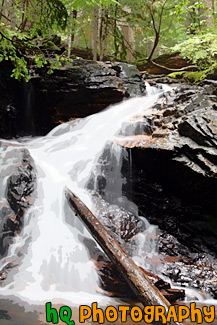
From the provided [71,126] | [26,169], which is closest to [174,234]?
[26,169]

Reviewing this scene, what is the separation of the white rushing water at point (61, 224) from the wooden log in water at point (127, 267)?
1.83ft

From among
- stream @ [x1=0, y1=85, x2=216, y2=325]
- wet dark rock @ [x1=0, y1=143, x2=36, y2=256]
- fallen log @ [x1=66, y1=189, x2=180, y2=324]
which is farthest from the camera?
wet dark rock @ [x1=0, y1=143, x2=36, y2=256]

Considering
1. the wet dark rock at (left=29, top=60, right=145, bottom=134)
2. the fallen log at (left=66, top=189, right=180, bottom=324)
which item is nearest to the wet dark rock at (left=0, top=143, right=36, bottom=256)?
the fallen log at (left=66, top=189, right=180, bottom=324)

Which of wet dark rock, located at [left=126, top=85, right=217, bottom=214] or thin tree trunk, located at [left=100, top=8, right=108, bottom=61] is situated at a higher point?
thin tree trunk, located at [left=100, top=8, right=108, bottom=61]

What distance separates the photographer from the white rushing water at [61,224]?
3352mm

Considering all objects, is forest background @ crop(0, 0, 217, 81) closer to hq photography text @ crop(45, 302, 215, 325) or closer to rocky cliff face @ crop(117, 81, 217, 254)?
rocky cliff face @ crop(117, 81, 217, 254)

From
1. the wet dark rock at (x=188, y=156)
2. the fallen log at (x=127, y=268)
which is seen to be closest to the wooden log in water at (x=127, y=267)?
the fallen log at (x=127, y=268)

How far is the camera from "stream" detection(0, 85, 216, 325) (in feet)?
10.1

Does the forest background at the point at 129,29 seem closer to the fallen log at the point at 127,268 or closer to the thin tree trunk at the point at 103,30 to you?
the thin tree trunk at the point at 103,30

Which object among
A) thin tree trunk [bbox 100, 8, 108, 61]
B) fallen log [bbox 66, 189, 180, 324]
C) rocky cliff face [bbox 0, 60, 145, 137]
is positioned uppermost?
thin tree trunk [bbox 100, 8, 108, 61]

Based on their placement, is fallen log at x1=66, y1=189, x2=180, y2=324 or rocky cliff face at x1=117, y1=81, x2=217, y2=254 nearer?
fallen log at x1=66, y1=189, x2=180, y2=324

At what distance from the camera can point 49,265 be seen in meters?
3.70

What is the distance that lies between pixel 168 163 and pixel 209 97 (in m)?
2.52

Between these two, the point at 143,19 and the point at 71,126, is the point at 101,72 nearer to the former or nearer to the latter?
the point at 71,126
